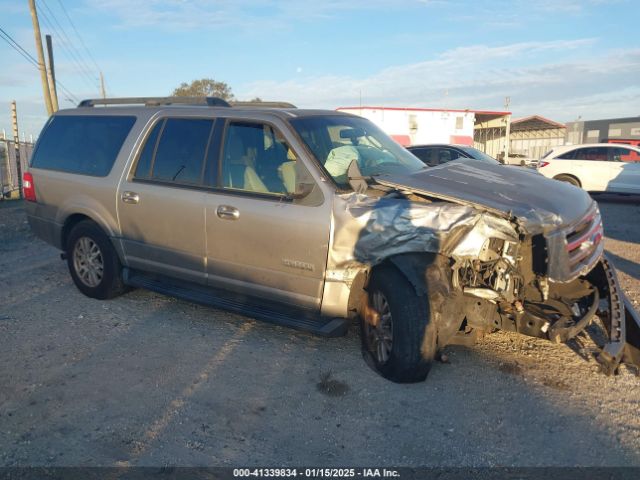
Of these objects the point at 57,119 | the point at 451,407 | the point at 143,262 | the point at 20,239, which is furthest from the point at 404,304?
the point at 20,239

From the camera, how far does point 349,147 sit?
4.80 m

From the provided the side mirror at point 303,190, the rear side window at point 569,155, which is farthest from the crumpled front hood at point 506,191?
the rear side window at point 569,155

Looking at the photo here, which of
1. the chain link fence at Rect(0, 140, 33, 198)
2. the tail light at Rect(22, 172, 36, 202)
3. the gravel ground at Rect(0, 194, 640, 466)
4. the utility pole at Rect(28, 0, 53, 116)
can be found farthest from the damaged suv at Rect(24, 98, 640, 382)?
the utility pole at Rect(28, 0, 53, 116)

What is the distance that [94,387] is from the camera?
154 inches

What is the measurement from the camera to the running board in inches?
162

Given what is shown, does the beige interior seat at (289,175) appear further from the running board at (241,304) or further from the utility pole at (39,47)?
the utility pole at (39,47)

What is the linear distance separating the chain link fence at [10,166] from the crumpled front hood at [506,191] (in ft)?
49.5

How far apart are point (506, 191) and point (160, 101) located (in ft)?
12.1

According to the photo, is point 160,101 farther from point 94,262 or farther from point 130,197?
point 94,262

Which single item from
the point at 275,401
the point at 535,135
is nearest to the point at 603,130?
the point at 535,135

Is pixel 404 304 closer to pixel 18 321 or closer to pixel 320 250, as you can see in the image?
pixel 320 250

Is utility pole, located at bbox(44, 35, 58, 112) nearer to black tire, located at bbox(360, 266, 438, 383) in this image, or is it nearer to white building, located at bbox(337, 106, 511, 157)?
white building, located at bbox(337, 106, 511, 157)

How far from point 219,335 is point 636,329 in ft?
11.3

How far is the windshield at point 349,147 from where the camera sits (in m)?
4.48
